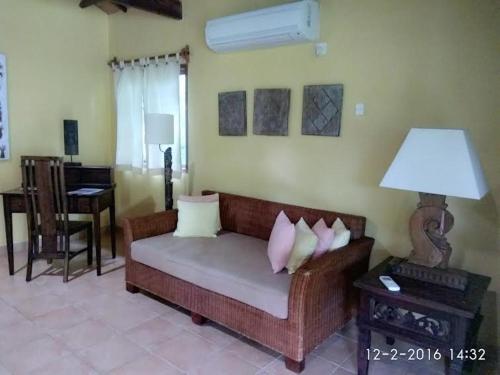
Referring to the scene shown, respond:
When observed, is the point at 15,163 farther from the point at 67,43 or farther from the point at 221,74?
the point at 221,74

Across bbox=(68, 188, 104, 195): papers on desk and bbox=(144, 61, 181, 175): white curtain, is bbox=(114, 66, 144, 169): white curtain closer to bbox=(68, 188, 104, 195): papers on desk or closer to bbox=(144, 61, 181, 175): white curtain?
bbox=(144, 61, 181, 175): white curtain

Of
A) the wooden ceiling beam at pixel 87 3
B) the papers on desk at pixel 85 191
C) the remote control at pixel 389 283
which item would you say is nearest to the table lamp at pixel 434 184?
the remote control at pixel 389 283

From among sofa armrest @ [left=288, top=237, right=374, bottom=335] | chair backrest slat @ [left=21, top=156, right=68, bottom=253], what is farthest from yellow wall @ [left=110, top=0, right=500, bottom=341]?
chair backrest slat @ [left=21, top=156, right=68, bottom=253]

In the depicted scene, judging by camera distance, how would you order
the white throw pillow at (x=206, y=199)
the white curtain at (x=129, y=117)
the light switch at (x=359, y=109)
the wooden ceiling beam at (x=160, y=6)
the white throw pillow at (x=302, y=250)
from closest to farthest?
the white throw pillow at (x=302, y=250) < the light switch at (x=359, y=109) < the white throw pillow at (x=206, y=199) < the wooden ceiling beam at (x=160, y=6) < the white curtain at (x=129, y=117)

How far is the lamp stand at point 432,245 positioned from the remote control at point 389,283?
13cm

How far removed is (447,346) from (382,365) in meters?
0.55

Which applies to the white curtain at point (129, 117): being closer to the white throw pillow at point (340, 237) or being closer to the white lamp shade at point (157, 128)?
the white lamp shade at point (157, 128)

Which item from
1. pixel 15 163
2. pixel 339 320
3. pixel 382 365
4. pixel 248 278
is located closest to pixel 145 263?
pixel 248 278

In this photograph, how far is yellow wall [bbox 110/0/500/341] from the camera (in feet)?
7.36

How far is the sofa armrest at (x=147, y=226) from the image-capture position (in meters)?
3.00

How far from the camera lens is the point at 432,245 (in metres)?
2.01

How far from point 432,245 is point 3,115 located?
3891 mm

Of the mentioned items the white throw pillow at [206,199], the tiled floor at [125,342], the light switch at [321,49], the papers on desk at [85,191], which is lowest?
the tiled floor at [125,342]

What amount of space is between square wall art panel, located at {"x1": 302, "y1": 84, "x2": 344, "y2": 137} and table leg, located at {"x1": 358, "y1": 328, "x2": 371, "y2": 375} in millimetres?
1383
